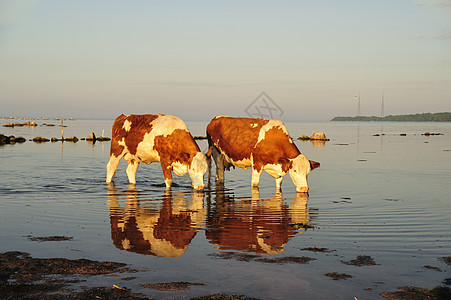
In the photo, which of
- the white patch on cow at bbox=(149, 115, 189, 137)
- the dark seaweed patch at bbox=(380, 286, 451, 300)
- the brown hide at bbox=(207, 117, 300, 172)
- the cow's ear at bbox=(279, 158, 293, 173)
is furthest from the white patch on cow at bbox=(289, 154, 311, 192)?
the dark seaweed patch at bbox=(380, 286, 451, 300)

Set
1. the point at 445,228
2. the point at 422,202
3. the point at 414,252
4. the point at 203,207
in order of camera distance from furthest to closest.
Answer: the point at 422,202 < the point at 203,207 < the point at 445,228 < the point at 414,252

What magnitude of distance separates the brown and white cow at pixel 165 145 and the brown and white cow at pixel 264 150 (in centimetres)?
153

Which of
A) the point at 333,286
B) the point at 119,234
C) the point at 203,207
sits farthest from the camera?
→ the point at 203,207

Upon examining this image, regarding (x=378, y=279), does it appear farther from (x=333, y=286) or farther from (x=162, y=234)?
(x=162, y=234)

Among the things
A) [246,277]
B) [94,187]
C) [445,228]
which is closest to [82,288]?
[246,277]

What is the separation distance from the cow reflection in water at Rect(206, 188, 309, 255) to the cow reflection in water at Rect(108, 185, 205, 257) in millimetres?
610

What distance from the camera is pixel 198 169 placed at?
1911 centimetres

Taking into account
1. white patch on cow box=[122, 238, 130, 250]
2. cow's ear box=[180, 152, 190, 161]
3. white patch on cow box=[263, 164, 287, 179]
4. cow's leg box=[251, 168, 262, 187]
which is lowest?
white patch on cow box=[122, 238, 130, 250]

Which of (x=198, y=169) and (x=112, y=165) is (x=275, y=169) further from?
(x=112, y=165)

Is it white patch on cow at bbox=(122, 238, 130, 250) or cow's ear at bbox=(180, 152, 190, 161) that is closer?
white patch on cow at bbox=(122, 238, 130, 250)

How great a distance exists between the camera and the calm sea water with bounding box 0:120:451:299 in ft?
26.5

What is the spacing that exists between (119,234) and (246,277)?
4214mm

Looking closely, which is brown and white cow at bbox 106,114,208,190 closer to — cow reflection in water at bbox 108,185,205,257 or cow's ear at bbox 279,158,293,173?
cow reflection in water at bbox 108,185,205,257

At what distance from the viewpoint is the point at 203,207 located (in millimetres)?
15562
